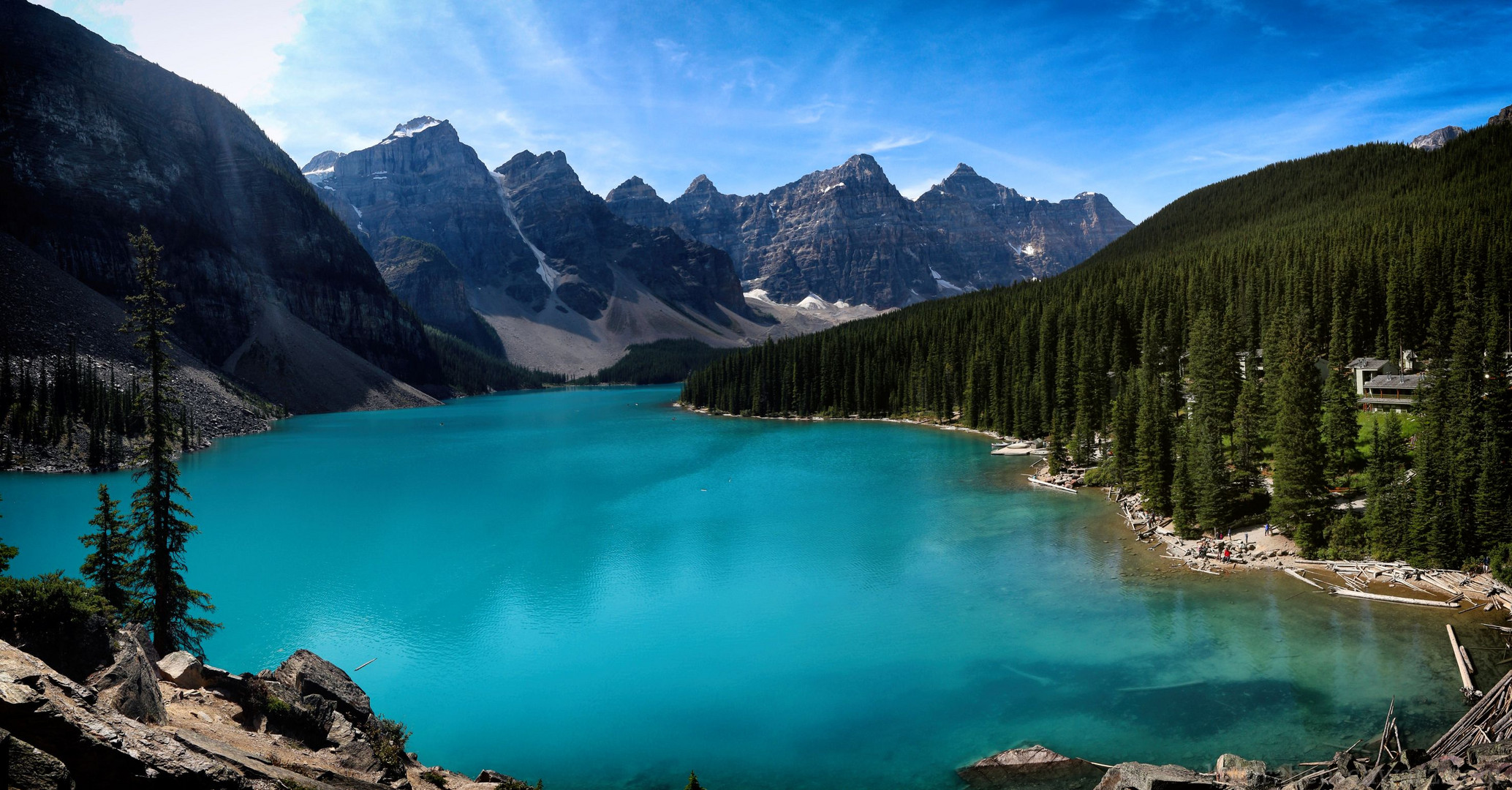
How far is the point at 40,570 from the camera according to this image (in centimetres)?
3259

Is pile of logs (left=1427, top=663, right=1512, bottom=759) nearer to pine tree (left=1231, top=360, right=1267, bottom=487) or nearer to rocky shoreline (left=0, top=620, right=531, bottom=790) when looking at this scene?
rocky shoreline (left=0, top=620, right=531, bottom=790)

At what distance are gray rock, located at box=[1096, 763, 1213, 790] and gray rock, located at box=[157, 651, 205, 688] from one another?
17.1 m

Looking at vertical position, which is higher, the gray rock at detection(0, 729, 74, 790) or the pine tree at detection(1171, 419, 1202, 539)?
the gray rock at detection(0, 729, 74, 790)

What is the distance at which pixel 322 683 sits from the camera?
15.2m

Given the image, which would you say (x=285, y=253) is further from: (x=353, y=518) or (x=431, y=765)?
(x=431, y=765)

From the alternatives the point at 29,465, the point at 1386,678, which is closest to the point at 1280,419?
the point at 1386,678

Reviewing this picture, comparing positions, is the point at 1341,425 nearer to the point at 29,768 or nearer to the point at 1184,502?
the point at 1184,502

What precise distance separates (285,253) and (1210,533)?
164 m

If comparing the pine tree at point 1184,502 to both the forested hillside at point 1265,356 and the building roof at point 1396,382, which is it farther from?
the building roof at point 1396,382

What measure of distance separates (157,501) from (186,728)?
447 inches

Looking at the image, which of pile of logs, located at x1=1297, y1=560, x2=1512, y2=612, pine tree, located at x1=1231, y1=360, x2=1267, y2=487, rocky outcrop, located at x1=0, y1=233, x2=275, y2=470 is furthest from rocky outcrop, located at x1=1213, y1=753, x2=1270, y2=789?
rocky outcrop, located at x1=0, y1=233, x2=275, y2=470

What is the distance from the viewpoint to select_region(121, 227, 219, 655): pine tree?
1922 cm

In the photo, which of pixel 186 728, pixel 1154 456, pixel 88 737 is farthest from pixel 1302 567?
pixel 88 737

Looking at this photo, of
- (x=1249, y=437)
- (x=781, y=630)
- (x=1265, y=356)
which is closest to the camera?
(x=781, y=630)
